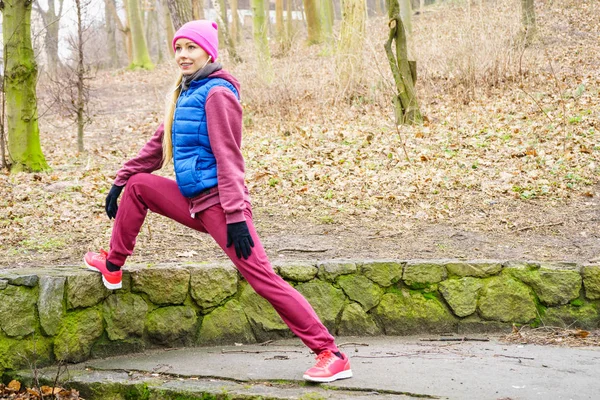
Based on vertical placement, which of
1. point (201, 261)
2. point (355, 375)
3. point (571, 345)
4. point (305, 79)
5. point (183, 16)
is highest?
point (183, 16)

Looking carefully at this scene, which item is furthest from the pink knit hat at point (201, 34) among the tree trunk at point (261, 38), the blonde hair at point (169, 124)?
the tree trunk at point (261, 38)

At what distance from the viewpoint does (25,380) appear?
4449mm

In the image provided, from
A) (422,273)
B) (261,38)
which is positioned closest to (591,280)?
(422,273)

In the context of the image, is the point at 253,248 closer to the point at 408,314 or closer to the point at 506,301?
the point at 408,314

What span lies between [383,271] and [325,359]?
1709 millimetres

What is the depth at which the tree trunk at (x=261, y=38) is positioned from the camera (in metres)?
13.7

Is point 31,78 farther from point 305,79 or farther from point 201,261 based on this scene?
point 305,79

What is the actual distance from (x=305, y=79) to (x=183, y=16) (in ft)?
9.98

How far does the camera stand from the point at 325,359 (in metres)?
3.86

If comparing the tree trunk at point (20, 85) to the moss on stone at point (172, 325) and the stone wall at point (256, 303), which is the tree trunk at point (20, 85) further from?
the moss on stone at point (172, 325)

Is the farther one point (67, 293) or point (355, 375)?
point (67, 293)

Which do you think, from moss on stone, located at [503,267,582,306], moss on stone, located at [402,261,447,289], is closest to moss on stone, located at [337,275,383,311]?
moss on stone, located at [402,261,447,289]

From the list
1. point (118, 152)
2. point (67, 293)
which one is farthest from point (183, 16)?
point (67, 293)

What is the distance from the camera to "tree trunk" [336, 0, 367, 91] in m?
12.6
